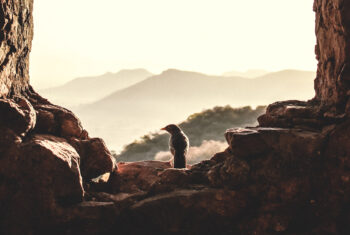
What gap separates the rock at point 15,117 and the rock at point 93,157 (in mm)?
1761

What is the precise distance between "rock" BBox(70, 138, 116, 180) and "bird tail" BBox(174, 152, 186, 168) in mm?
1923

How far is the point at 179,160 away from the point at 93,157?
2572mm

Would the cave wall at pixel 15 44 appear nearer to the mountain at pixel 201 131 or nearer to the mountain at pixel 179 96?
the mountain at pixel 201 131


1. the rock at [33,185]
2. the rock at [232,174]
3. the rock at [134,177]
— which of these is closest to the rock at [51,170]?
the rock at [33,185]

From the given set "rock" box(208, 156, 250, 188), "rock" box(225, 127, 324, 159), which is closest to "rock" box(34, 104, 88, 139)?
"rock" box(208, 156, 250, 188)

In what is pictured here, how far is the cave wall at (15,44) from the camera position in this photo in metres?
7.40

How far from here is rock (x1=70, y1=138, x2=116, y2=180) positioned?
9134 millimetres

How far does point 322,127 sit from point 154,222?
4.22 metres

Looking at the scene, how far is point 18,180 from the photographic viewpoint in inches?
271

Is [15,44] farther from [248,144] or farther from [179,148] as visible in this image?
[248,144]

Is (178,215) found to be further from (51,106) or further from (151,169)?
(51,106)

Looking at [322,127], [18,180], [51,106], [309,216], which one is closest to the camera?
[18,180]

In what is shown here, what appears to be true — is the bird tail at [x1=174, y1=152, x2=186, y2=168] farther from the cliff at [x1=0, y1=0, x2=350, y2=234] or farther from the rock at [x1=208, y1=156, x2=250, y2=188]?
the rock at [x1=208, y1=156, x2=250, y2=188]

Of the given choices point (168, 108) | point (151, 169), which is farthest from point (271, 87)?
point (151, 169)
